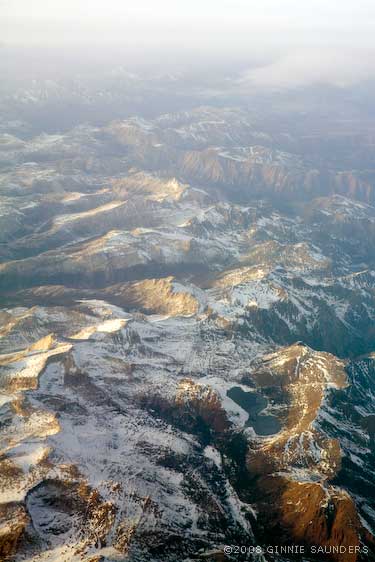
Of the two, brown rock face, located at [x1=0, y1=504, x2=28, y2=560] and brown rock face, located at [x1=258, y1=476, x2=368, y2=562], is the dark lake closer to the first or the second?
brown rock face, located at [x1=258, y1=476, x2=368, y2=562]

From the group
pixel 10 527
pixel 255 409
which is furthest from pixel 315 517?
pixel 10 527

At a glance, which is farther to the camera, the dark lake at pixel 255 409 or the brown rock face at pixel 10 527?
the dark lake at pixel 255 409

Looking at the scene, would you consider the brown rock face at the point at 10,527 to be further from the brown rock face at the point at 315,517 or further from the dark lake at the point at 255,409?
the dark lake at the point at 255,409

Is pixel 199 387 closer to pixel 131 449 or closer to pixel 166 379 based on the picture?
pixel 166 379

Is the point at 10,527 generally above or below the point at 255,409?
above

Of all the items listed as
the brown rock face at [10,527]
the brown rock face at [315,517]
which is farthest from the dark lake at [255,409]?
the brown rock face at [10,527]

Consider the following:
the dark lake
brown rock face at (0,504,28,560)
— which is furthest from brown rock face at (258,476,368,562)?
brown rock face at (0,504,28,560)

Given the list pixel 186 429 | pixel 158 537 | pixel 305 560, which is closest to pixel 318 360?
pixel 186 429

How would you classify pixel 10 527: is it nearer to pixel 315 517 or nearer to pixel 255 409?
pixel 315 517
